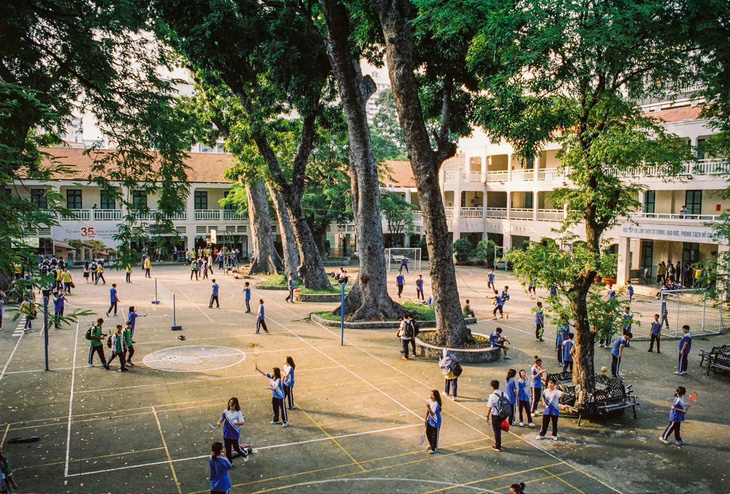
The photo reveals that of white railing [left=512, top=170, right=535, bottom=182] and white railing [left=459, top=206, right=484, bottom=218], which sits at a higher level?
white railing [left=512, top=170, right=535, bottom=182]

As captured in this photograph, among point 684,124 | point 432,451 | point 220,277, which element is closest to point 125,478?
point 432,451

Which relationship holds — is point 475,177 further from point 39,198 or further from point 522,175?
point 39,198

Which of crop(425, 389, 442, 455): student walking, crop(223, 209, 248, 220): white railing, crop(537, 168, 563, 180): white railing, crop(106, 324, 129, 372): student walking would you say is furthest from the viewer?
crop(223, 209, 248, 220): white railing

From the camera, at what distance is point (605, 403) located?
46.8 ft

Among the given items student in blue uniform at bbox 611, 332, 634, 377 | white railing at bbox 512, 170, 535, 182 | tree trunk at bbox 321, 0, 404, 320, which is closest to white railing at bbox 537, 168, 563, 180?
white railing at bbox 512, 170, 535, 182

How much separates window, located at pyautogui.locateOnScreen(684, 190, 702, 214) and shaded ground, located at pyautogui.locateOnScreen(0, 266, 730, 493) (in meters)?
17.9

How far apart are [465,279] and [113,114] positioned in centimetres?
3054

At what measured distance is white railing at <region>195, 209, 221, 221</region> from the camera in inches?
2051

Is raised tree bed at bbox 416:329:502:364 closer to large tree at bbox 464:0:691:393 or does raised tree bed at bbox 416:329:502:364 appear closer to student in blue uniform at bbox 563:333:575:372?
student in blue uniform at bbox 563:333:575:372

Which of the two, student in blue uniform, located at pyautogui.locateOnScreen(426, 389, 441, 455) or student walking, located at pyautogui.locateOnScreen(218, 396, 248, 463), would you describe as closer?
student walking, located at pyautogui.locateOnScreen(218, 396, 248, 463)

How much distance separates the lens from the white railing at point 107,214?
4775 cm

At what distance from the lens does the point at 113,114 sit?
43.0 ft

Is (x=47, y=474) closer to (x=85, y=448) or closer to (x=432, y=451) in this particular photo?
(x=85, y=448)

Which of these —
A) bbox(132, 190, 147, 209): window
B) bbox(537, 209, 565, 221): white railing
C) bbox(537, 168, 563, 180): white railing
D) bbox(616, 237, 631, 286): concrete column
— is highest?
bbox(537, 168, 563, 180): white railing
